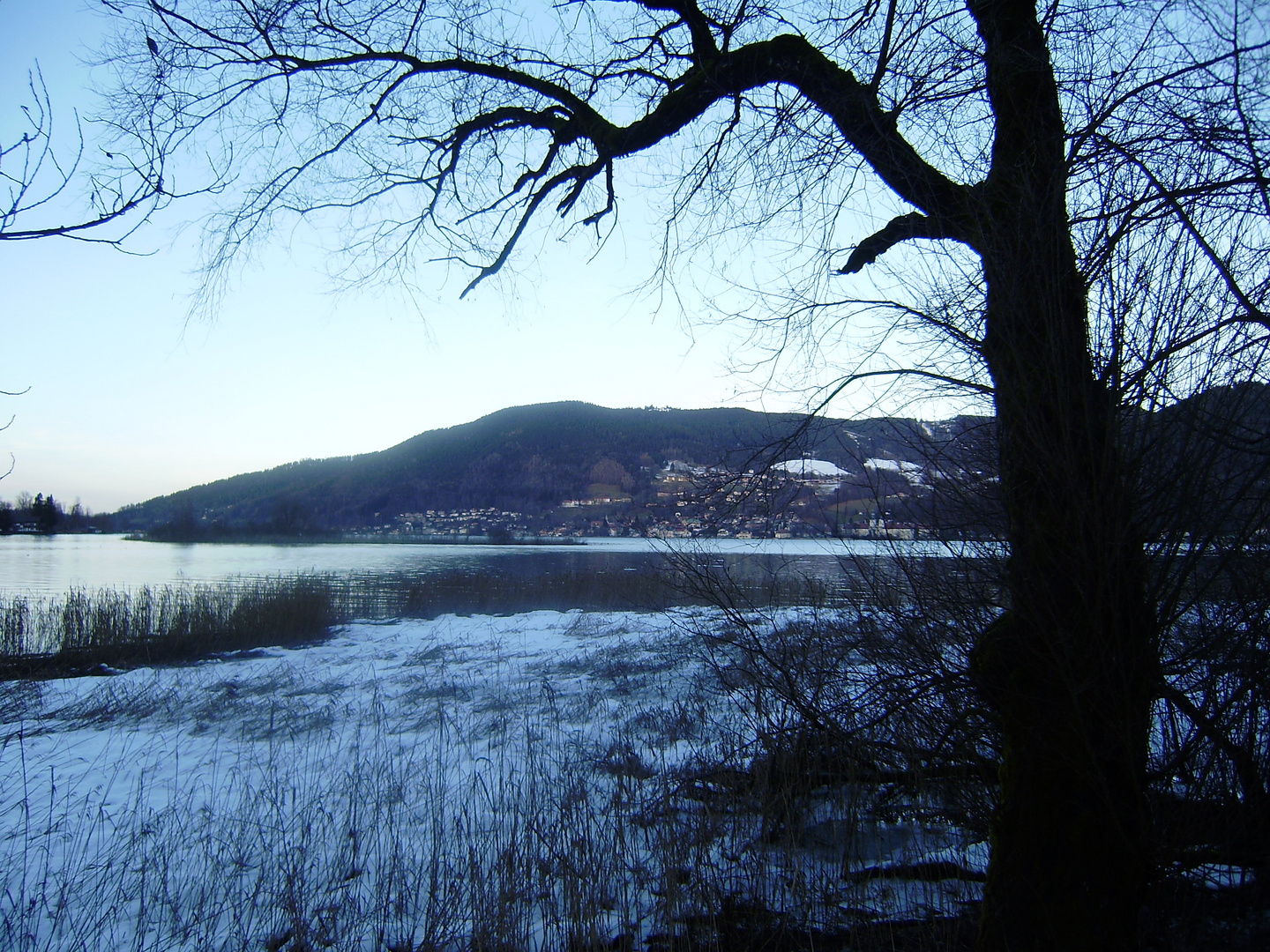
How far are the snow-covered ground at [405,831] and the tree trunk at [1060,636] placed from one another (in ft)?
2.84

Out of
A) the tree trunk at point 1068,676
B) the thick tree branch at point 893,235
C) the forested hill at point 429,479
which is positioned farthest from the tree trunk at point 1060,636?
the forested hill at point 429,479

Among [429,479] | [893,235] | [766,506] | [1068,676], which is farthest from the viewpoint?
[429,479]

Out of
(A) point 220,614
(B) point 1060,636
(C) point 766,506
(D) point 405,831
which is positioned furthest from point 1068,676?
(A) point 220,614

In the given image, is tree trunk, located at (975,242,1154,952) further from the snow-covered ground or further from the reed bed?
the reed bed

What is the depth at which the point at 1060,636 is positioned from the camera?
7.25ft

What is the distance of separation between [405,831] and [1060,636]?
385cm

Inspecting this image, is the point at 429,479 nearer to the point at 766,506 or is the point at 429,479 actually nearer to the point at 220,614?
the point at 220,614

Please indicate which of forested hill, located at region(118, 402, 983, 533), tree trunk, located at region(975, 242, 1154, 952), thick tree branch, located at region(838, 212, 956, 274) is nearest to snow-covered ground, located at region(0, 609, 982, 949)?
tree trunk, located at region(975, 242, 1154, 952)

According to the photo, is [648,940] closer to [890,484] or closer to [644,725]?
[890,484]

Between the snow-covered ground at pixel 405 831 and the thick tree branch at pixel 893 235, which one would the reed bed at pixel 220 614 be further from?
the thick tree branch at pixel 893 235

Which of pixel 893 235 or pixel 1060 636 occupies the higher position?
pixel 893 235

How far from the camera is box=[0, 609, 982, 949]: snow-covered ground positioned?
310 centimetres

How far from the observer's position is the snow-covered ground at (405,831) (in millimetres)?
3100

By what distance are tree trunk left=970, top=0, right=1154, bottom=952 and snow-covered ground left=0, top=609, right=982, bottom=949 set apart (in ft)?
2.84
